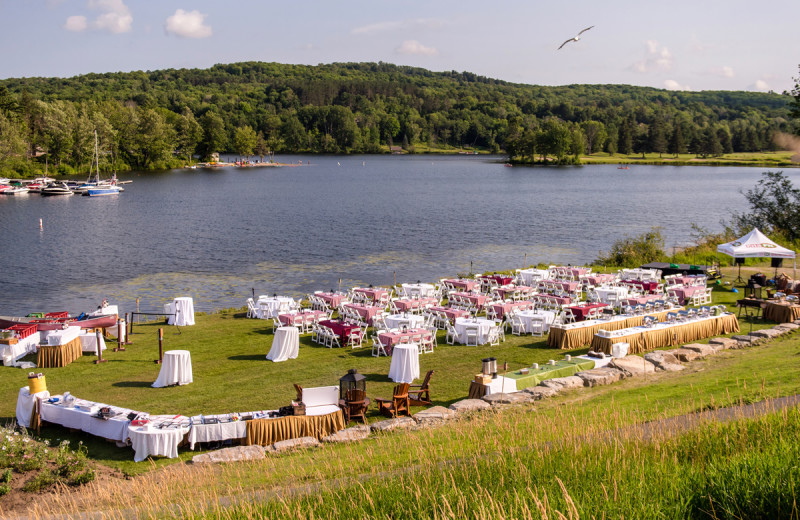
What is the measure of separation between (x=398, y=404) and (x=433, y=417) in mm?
1643

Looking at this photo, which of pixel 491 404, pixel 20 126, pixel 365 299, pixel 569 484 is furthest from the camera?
pixel 20 126

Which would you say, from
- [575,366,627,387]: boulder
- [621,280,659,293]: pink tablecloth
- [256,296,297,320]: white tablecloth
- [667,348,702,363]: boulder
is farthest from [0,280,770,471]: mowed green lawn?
[621,280,659,293]: pink tablecloth

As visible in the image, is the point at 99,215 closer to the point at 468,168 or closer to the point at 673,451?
the point at 673,451

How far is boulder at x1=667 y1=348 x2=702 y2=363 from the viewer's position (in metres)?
15.5

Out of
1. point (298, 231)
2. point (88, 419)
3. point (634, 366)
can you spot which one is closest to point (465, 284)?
point (634, 366)

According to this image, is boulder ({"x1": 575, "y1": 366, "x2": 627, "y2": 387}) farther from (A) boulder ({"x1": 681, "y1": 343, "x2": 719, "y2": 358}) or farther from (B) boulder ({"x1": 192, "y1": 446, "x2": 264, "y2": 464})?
(B) boulder ({"x1": 192, "y1": 446, "x2": 264, "y2": 464})

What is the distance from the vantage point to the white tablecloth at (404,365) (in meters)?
15.3

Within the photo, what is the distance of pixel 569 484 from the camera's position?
5715 millimetres

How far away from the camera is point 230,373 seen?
53.3ft

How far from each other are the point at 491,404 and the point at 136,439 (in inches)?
243

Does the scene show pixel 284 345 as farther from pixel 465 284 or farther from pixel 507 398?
pixel 465 284

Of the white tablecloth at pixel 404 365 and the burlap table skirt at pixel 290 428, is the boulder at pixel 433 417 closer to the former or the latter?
the burlap table skirt at pixel 290 428

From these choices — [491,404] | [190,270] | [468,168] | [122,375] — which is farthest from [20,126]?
[491,404]

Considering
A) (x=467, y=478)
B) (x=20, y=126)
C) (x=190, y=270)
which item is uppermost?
(x=20, y=126)
